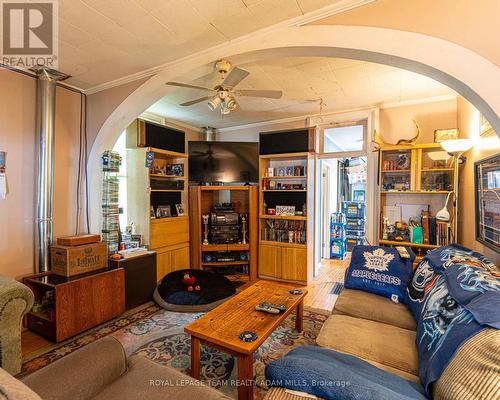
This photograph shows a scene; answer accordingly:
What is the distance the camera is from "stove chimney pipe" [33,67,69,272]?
2629 mm

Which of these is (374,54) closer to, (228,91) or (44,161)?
(228,91)

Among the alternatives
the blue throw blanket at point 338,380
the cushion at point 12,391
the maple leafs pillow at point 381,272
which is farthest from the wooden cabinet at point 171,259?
the cushion at point 12,391

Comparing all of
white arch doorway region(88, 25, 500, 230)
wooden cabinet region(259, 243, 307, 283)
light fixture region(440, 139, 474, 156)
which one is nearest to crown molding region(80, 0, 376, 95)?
white arch doorway region(88, 25, 500, 230)

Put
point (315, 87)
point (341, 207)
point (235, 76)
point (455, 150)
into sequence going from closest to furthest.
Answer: point (235, 76)
point (455, 150)
point (315, 87)
point (341, 207)

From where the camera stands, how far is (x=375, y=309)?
6.49ft

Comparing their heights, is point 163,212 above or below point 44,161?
below

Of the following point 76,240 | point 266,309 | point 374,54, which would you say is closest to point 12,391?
point 266,309

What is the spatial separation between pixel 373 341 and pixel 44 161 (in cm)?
328

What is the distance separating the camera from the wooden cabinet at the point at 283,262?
3.96 meters

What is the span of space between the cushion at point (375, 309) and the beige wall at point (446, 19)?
166 centimetres

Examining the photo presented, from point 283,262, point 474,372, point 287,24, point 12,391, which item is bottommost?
point 283,262

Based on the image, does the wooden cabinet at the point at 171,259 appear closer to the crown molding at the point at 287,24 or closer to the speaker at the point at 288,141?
the speaker at the point at 288,141

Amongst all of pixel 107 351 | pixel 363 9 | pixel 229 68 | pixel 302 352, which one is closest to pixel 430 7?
pixel 363 9

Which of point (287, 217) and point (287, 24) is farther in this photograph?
point (287, 217)
